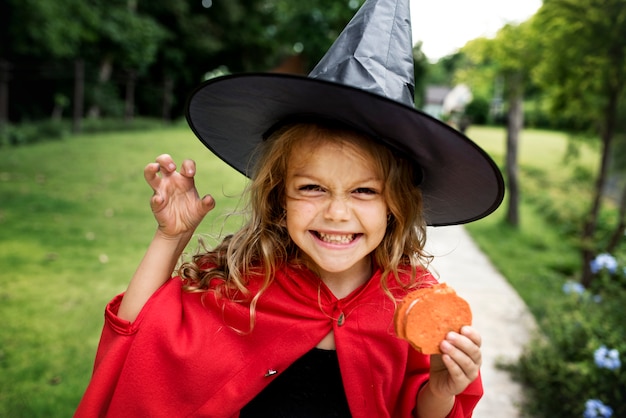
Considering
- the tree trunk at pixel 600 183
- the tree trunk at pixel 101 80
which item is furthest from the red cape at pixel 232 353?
the tree trunk at pixel 101 80

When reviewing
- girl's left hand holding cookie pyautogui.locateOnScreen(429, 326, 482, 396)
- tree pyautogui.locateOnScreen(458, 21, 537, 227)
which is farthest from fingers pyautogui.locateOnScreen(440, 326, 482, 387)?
tree pyautogui.locateOnScreen(458, 21, 537, 227)

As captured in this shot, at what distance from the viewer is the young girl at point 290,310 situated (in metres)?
1.73

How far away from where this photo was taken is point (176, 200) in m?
1.89

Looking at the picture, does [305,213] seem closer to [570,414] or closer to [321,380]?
[321,380]

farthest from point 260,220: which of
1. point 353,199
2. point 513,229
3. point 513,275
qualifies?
point 513,229

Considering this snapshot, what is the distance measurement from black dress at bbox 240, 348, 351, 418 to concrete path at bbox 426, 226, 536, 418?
2.02 feet

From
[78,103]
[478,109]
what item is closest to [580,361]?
[78,103]

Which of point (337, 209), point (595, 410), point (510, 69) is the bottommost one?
point (595, 410)

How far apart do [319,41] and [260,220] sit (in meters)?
11.9

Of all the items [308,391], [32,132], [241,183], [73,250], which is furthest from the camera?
[32,132]

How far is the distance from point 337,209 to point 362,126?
0.25 metres

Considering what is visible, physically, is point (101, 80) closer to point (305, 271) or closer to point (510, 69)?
point (510, 69)

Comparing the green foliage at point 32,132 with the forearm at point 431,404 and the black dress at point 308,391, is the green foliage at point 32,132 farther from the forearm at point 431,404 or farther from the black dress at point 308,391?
the forearm at point 431,404

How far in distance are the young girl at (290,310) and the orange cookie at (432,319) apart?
171 millimetres
